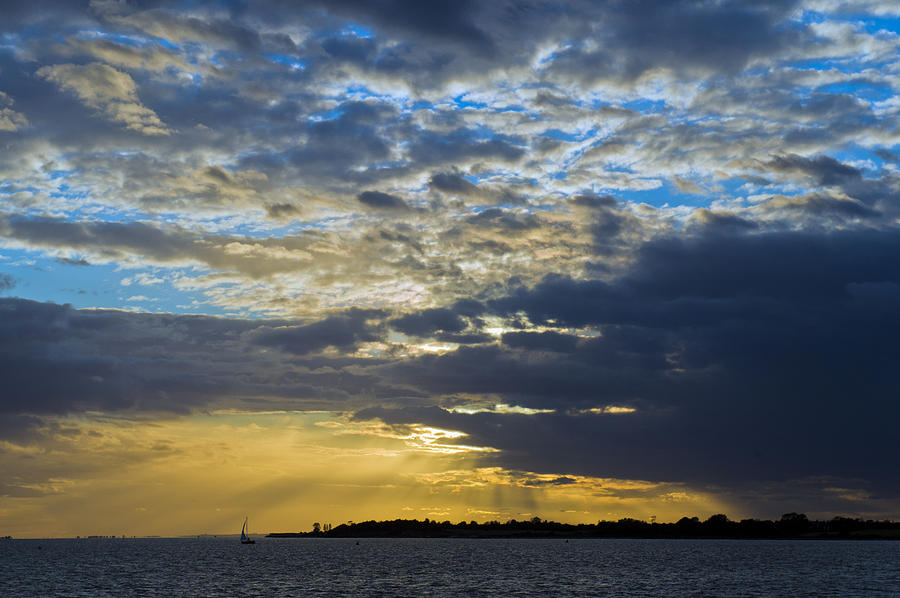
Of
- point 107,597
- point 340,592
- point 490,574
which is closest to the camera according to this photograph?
point 107,597

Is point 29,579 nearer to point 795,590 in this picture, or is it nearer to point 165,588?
point 165,588

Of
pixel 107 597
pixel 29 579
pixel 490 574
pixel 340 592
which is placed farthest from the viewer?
pixel 490 574

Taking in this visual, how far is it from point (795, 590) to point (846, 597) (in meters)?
12.2

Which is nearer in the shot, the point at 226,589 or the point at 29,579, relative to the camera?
the point at 226,589

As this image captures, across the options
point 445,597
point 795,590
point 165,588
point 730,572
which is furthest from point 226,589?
point 730,572

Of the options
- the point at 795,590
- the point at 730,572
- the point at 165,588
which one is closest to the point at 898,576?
the point at 730,572

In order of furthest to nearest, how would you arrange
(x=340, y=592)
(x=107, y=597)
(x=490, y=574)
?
(x=490, y=574) → (x=340, y=592) → (x=107, y=597)

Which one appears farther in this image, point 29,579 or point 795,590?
point 29,579

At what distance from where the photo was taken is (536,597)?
402 feet

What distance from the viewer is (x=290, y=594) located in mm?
128375

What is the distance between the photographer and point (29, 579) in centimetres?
16762

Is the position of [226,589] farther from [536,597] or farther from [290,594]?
[536,597]

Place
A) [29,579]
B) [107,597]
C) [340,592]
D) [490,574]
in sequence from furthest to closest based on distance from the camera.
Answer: [490,574] < [29,579] < [340,592] < [107,597]

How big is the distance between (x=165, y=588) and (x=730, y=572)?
13007 cm
